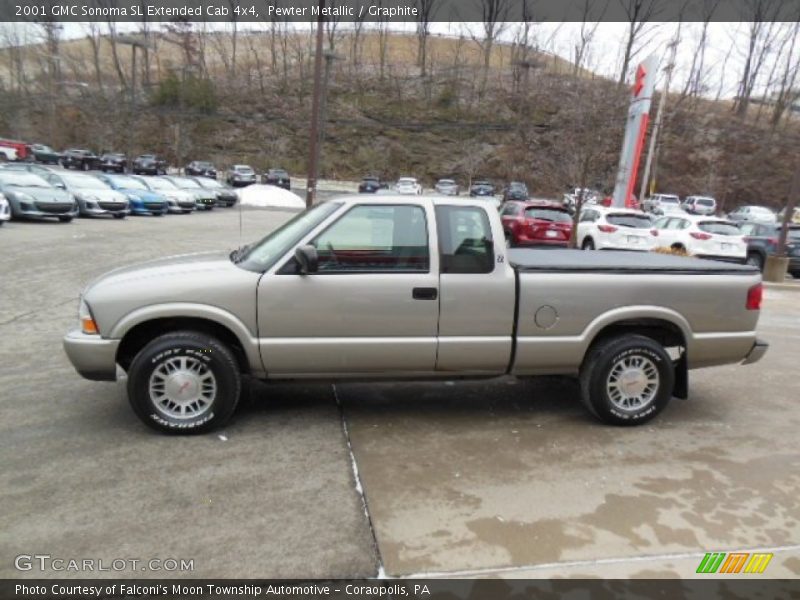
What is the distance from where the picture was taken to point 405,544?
2.92 meters

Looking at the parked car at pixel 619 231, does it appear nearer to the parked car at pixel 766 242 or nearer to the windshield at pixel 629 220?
the windshield at pixel 629 220

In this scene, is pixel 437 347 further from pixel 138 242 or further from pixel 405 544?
pixel 138 242

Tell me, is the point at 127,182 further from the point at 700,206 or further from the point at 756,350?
the point at 700,206

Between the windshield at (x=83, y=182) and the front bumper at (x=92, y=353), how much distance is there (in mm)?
18494

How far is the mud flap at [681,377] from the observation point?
459cm

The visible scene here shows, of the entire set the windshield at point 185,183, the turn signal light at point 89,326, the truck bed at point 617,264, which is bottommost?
the windshield at point 185,183

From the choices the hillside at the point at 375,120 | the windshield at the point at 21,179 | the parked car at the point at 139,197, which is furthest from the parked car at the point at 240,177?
the windshield at the point at 21,179

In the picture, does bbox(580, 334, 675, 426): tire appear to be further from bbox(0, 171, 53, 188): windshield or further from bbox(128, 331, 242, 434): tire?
bbox(0, 171, 53, 188): windshield

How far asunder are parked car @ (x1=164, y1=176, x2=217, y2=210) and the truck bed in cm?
2454

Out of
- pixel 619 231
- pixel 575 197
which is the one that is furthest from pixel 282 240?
pixel 575 197

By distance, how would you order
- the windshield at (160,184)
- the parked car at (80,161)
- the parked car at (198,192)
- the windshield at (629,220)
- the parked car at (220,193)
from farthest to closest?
the parked car at (80,161), the parked car at (220,193), the parked car at (198,192), the windshield at (160,184), the windshield at (629,220)

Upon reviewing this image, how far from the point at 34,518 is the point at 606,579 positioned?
2996 mm

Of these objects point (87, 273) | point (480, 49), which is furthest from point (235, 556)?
point (480, 49)

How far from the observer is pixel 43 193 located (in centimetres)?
1664
